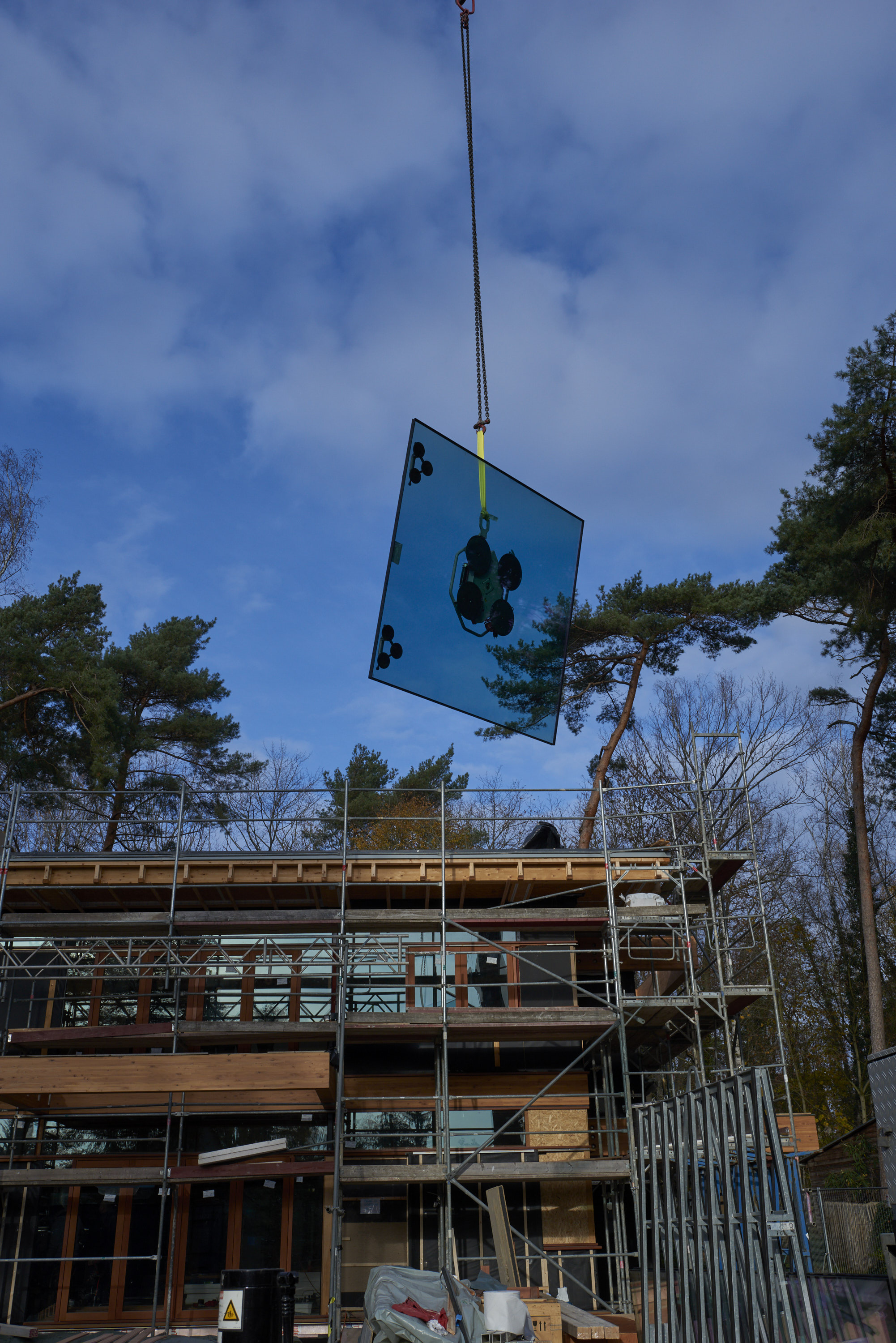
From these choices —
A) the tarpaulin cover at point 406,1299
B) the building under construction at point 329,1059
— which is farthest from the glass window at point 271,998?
the tarpaulin cover at point 406,1299

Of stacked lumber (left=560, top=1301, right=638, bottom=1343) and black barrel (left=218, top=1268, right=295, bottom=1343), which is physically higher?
black barrel (left=218, top=1268, right=295, bottom=1343)

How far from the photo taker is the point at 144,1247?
1459cm

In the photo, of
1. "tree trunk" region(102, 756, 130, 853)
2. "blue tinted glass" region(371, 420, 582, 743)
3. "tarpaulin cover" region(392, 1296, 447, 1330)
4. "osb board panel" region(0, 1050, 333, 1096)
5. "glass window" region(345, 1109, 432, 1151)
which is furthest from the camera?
"tree trunk" region(102, 756, 130, 853)

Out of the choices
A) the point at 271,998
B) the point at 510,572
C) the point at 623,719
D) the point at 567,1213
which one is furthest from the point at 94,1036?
the point at 623,719

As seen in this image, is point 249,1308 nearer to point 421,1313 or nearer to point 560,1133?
point 421,1313

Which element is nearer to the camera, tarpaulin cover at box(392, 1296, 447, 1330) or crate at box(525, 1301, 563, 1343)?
tarpaulin cover at box(392, 1296, 447, 1330)

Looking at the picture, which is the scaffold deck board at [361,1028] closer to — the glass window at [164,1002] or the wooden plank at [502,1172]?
the glass window at [164,1002]

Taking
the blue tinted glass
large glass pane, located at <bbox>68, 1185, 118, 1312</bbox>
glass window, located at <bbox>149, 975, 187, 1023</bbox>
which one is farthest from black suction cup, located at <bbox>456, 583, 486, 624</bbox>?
large glass pane, located at <bbox>68, 1185, 118, 1312</bbox>

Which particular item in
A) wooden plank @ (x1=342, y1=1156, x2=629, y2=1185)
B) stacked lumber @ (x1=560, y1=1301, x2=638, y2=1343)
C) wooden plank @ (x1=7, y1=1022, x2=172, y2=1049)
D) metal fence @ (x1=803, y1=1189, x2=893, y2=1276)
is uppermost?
wooden plank @ (x1=7, y1=1022, x2=172, y2=1049)

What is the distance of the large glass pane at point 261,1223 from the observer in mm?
14547

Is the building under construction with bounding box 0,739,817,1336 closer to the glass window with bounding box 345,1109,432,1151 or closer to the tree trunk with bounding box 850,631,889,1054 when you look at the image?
the glass window with bounding box 345,1109,432,1151

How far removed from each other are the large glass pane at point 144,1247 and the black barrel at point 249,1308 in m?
8.40

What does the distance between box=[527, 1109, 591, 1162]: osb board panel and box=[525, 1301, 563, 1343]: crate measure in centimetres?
354

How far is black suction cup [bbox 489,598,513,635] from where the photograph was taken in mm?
9383
